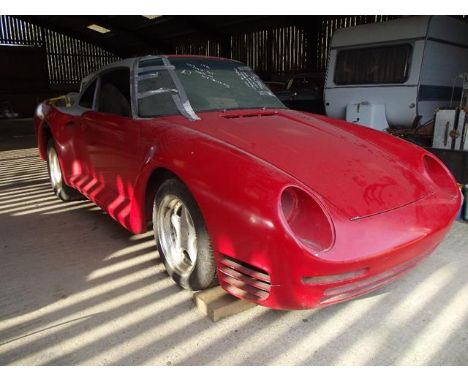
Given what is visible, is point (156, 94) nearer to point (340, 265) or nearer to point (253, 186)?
point (253, 186)

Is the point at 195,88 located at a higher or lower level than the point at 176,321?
higher

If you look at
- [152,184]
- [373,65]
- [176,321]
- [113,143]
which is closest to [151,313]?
[176,321]

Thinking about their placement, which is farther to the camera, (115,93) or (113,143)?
(115,93)

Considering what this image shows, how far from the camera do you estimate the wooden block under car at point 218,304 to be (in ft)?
6.82

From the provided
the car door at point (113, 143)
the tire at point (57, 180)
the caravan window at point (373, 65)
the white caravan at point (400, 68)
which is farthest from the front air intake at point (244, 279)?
the caravan window at point (373, 65)

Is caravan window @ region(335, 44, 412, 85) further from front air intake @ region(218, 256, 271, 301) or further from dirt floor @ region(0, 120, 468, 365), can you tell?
front air intake @ region(218, 256, 271, 301)

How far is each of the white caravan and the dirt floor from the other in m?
3.33

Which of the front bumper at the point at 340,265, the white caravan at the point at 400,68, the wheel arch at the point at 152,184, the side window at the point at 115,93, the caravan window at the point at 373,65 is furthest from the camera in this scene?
the caravan window at the point at 373,65

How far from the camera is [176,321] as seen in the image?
2111 millimetres

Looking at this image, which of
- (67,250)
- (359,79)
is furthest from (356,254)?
(359,79)

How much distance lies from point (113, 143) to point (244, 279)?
1544mm

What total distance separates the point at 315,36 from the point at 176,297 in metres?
13.1

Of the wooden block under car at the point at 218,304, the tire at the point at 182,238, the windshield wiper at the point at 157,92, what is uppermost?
the windshield wiper at the point at 157,92

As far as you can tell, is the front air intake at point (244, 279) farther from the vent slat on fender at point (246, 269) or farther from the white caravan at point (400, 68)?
the white caravan at point (400, 68)
